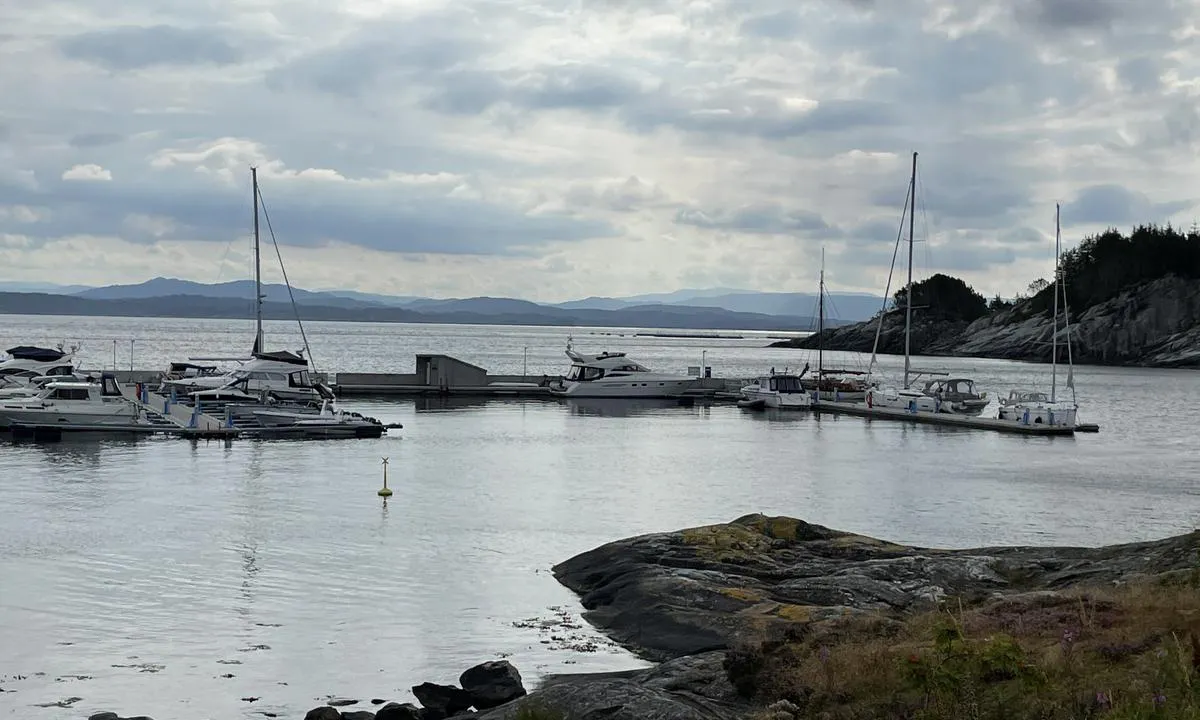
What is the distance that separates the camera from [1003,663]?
37.3ft

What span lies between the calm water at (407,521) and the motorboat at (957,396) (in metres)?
6.27

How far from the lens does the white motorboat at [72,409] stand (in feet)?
164

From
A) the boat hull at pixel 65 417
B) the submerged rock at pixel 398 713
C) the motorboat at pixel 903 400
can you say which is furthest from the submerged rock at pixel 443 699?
the motorboat at pixel 903 400

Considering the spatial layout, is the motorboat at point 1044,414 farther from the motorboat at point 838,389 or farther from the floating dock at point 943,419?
the motorboat at point 838,389

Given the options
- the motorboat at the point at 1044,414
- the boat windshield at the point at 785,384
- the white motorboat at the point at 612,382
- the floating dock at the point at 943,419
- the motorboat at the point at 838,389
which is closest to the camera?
the floating dock at the point at 943,419

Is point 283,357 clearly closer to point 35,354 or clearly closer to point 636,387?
point 35,354

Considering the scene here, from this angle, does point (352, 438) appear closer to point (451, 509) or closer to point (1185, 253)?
point (451, 509)

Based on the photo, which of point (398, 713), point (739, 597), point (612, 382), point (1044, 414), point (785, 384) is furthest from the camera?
point (612, 382)

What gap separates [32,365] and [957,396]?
51.0 m

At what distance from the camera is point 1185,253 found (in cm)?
16350

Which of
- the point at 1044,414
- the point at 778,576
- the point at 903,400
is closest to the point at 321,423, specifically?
the point at 778,576

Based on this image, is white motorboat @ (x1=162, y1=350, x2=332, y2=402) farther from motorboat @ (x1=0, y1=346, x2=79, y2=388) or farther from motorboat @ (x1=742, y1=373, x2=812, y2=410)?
motorboat @ (x1=742, y1=373, x2=812, y2=410)

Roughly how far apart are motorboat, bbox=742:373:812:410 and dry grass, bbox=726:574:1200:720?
6184 centimetres

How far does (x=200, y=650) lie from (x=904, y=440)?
155 feet
